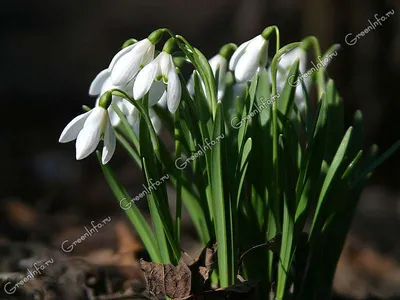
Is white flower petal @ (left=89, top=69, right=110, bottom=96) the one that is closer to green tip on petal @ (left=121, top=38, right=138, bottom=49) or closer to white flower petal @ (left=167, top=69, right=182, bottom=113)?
green tip on petal @ (left=121, top=38, right=138, bottom=49)

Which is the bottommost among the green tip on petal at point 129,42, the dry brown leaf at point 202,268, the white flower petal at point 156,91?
the dry brown leaf at point 202,268

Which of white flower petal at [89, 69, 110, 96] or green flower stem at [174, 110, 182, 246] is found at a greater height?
white flower petal at [89, 69, 110, 96]

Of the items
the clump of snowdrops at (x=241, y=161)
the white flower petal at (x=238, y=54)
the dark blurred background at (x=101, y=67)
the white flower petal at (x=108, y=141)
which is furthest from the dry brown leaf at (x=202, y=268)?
the dark blurred background at (x=101, y=67)

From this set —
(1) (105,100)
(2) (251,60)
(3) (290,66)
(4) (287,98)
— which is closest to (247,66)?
(2) (251,60)

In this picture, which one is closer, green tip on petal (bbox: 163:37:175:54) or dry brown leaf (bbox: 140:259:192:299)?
green tip on petal (bbox: 163:37:175:54)

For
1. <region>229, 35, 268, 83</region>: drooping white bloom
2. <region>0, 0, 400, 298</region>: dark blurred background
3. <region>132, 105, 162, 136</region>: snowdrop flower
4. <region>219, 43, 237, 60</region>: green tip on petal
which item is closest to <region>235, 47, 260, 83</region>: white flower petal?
<region>229, 35, 268, 83</region>: drooping white bloom

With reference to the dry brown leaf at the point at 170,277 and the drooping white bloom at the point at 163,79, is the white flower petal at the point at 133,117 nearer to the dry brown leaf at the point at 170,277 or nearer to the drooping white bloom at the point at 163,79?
the drooping white bloom at the point at 163,79

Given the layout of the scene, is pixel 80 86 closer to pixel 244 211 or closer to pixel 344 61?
pixel 344 61
